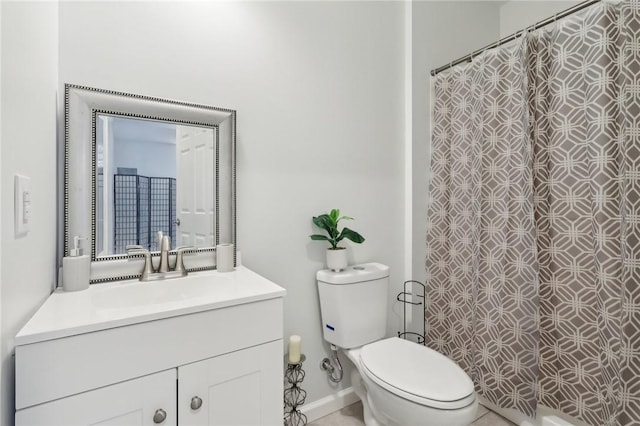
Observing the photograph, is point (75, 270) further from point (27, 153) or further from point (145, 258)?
point (27, 153)

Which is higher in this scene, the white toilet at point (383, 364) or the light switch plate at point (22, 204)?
the light switch plate at point (22, 204)

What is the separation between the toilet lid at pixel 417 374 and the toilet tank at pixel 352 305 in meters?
0.11

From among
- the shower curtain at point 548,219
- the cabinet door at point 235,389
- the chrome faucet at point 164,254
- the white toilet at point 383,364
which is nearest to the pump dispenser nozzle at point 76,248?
the chrome faucet at point 164,254

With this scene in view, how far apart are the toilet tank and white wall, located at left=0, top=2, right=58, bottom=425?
111cm

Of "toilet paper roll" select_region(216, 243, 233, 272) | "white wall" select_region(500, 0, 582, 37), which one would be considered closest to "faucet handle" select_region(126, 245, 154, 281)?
"toilet paper roll" select_region(216, 243, 233, 272)

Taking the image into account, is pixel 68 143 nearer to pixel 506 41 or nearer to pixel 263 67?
pixel 263 67

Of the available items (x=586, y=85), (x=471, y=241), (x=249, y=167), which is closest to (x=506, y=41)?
(x=586, y=85)

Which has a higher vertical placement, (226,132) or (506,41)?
(506,41)

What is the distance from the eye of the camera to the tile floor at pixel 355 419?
1.65 m

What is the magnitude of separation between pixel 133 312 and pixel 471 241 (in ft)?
5.35

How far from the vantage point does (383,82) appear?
6.38 ft

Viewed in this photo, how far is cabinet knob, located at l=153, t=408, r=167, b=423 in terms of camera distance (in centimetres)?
85

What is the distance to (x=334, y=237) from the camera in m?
1.64

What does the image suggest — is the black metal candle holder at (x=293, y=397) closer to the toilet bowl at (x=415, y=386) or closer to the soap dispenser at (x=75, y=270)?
the toilet bowl at (x=415, y=386)
